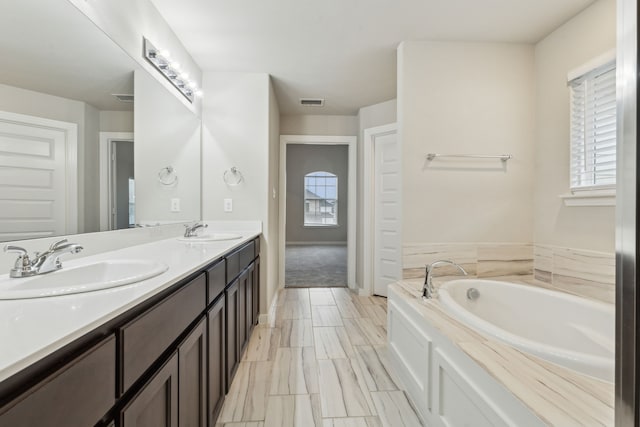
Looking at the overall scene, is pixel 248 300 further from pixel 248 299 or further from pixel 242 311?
pixel 242 311

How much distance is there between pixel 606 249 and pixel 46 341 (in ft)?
8.28

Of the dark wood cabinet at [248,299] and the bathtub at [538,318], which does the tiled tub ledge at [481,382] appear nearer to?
the bathtub at [538,318]

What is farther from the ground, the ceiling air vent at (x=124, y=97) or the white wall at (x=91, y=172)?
the ceiling air vent at (x=124, y=97)

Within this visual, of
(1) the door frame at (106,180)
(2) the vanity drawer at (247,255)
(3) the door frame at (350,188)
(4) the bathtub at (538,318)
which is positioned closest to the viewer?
(4) the bathtub at (538,318)

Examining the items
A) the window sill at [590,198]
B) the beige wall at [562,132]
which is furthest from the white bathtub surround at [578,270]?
the window sill at [590,198]

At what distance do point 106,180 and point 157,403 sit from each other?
109 cm

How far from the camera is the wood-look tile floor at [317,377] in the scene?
5.11 feet

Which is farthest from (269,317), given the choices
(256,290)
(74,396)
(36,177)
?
(74,396)

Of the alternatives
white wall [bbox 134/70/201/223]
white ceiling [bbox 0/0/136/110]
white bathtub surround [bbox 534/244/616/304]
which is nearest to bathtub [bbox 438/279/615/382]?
white bathtub surround [bbox 534/244/616/304]

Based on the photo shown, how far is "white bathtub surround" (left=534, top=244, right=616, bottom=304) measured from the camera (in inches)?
70.2

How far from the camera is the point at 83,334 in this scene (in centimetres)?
58

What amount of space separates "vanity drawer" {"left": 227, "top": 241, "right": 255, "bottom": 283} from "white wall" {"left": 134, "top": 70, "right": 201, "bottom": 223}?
0.59m

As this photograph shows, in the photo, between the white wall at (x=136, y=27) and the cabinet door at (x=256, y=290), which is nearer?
the white wall at (x=136, y=27)

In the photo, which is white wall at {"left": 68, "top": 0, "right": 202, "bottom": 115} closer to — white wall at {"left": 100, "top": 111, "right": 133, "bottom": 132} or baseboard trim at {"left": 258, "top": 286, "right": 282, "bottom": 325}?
white wall at {"left": 100, "top": 111, "right": 133, "bottom": 132}
